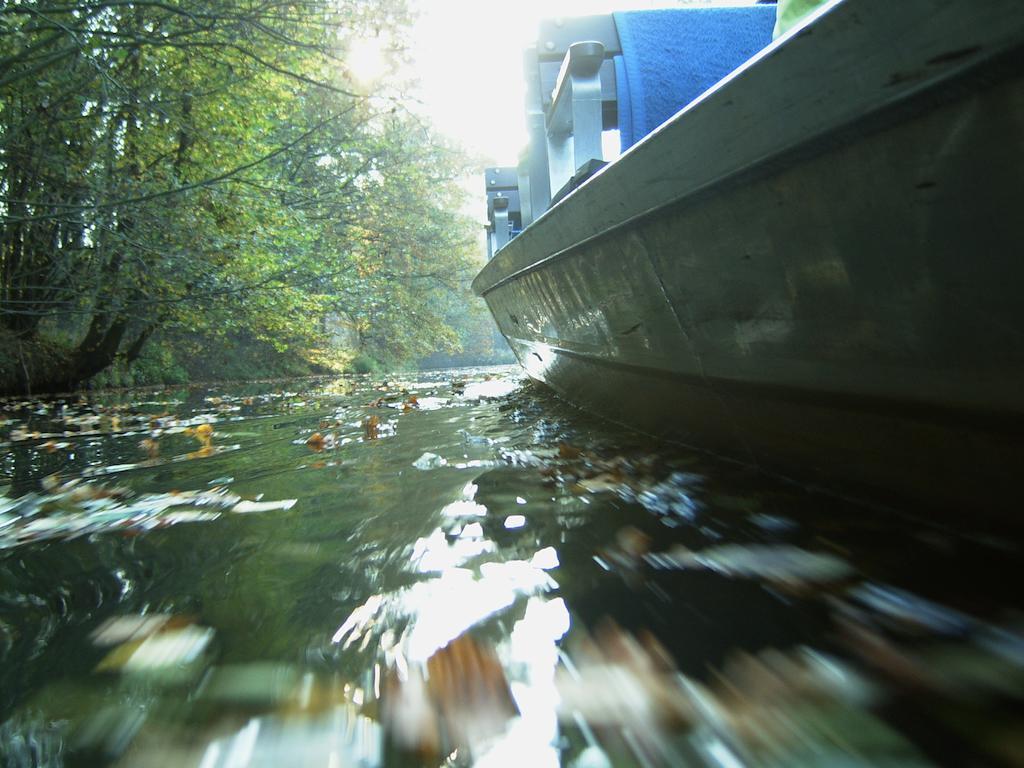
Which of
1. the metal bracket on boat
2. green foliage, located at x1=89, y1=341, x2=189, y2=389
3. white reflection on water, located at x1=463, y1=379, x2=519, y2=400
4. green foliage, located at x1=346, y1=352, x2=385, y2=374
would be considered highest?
the metal bracket on boat

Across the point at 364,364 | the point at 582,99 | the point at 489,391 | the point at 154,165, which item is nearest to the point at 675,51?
the point at 582,99

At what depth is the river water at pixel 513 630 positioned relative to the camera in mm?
533

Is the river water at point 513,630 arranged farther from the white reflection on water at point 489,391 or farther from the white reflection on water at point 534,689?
the white reflection on water at point 489,391

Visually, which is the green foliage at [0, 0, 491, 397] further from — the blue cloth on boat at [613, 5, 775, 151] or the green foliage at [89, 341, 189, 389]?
the blue cloth on boat at [613, 5, 775, 151]

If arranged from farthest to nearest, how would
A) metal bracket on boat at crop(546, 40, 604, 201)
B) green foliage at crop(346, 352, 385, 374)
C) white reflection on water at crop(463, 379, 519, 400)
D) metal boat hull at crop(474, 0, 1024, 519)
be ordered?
1. green foliage at crop(346, 352, 385, 374)
2. white reflection on water at crop(463, 379, 519, 400)
3. metal bracket on boat at crop(546, 40, 604, 201)
4. metal boat hull at crop(474, 0, 1024, 519)

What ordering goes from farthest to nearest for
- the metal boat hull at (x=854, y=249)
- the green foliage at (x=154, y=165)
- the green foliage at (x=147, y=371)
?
the green foliage at (x=147, y=371), the green foliage at (x=154, y=165), the metal boat hull at (x=854, y=249)

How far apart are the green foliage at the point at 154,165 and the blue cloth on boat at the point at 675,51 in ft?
6.43

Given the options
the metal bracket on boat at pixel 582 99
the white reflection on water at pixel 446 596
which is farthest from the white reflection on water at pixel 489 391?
the white reflection on water at pixel 446 596

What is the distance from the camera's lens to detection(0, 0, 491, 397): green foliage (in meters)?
4.45

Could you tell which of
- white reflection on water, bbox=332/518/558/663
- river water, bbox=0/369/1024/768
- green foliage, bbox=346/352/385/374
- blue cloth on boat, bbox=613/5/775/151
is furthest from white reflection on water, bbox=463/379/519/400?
green foliage, bbox=346/352/385/374

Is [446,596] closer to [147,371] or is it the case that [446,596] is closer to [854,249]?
[854,249]

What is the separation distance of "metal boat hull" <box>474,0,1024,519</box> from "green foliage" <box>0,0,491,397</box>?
341 centimetres

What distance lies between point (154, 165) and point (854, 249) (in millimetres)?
7604

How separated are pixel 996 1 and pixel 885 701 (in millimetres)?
715
